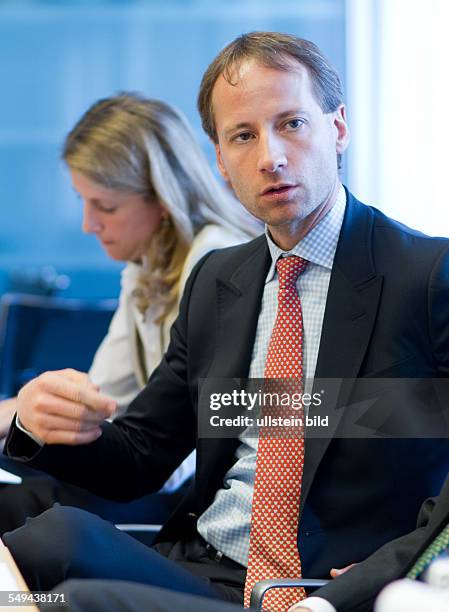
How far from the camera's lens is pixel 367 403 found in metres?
1.67

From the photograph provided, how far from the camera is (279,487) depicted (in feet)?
5.55

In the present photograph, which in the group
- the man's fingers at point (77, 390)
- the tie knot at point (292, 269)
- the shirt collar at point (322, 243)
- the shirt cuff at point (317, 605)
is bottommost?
Result: the shirt cuff at point (317, 605)

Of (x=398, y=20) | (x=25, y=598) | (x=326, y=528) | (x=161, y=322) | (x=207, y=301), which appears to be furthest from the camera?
(x=398, y=20)

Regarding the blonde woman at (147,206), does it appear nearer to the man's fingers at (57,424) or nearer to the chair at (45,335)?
the man's fingers at (57,424)

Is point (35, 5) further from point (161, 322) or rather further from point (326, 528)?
point (326, 528)

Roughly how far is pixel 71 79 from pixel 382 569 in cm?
409

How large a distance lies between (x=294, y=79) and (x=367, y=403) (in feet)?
1.97

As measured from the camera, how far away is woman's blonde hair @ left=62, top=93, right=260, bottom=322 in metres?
2.62

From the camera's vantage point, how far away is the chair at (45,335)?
362 centimetres

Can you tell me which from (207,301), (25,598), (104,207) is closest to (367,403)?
(207,301)

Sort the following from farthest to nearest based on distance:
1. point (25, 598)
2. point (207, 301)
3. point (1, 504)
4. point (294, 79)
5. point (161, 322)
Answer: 1. point (161, 322)
2. point (1, 504)
3. point (207, 301)
4. point (294, 79)
5. point (25, 598)

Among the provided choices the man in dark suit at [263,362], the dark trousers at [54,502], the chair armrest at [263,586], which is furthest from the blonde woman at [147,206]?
the chair armrest at [263,586]

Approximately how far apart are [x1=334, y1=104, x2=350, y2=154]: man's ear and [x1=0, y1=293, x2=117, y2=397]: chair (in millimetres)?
1890

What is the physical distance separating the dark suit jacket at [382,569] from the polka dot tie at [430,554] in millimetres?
26
